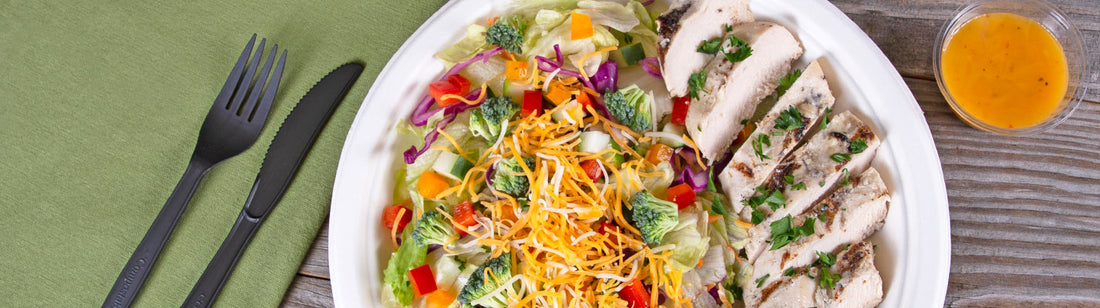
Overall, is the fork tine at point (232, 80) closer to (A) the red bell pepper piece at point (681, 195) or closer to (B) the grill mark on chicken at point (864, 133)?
(A) the red bell pepper piece at point (681, 195)

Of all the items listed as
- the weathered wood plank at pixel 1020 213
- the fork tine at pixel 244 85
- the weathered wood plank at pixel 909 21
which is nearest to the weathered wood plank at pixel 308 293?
the fork tine at pixel 244 85

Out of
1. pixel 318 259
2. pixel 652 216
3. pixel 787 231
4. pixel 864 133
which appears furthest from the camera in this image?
pixel 318 259

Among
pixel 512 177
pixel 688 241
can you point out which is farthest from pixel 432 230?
pixel 688 241

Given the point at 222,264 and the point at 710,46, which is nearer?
the point at 710,46

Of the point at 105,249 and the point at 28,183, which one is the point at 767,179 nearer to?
the point at 105,249

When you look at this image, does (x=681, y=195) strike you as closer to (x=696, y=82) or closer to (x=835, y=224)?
(x=696, y=82)

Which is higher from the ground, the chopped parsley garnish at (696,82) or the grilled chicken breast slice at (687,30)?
the grilled chicken breast slice at (687,30)

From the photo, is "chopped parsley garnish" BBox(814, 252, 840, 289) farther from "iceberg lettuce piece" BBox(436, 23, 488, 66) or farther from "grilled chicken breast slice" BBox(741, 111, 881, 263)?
"iceberg lettuce piece" BBox(436, 23, 488, 66)
